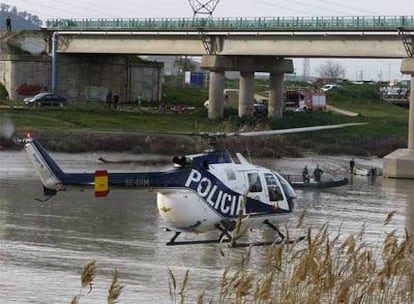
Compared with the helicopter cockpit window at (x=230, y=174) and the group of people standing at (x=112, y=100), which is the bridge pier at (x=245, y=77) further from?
the helicopter cockpit window at (x=230, y=174)

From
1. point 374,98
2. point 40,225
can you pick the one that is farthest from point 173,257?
point 374,98

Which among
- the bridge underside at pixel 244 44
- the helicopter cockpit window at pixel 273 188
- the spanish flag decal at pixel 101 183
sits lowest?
the helicopter cockpit window at pixel 273 188

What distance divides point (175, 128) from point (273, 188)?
4585cm

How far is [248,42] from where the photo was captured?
73.5 meters

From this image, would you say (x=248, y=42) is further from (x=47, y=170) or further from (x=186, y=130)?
(x=47, y=170)

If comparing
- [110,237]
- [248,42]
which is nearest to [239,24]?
[248,42]

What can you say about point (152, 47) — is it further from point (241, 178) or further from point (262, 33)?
point (241, 178)

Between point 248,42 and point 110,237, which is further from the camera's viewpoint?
point 248,42

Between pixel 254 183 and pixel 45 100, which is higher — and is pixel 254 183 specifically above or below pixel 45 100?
above

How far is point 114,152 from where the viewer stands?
179ft

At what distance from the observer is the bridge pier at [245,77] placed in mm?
76625

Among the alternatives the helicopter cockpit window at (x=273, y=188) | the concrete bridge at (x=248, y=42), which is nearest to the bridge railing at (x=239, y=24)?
the concrete bridge at (x=248, y=42)

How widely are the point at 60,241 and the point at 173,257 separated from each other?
326 cm

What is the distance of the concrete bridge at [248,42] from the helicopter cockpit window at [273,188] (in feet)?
108
